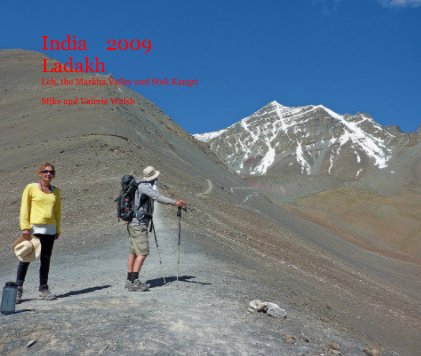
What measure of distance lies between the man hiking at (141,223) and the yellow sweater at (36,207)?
1.43m

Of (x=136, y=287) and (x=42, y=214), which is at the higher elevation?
(x=42, y=214)

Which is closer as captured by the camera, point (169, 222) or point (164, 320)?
point (164, 320)

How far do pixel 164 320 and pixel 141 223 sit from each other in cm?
228

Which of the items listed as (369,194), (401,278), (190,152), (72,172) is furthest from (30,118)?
(369,194)

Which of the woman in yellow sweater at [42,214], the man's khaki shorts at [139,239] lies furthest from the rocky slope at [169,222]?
the woman in yellow sweater at [42,214]

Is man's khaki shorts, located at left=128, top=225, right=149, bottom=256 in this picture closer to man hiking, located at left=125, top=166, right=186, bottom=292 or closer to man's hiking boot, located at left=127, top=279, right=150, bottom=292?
man hiking, located at left=125, top=166, right=186, bottom=292

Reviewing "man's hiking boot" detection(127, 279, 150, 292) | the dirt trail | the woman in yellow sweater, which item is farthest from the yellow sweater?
"man's hiking boot" detection(127, 279, 150, 292)

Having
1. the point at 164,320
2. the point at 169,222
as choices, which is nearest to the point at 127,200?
the point at 164,320

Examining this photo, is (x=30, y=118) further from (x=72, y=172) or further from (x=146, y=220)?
(x=146, y=220)

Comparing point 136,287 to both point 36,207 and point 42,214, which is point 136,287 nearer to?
point 42,214

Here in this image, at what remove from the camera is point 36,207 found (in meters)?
9.17

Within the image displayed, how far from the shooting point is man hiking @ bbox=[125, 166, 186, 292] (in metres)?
9.80

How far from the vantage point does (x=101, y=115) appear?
40.4 meters

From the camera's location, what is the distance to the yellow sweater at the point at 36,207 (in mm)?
9070
